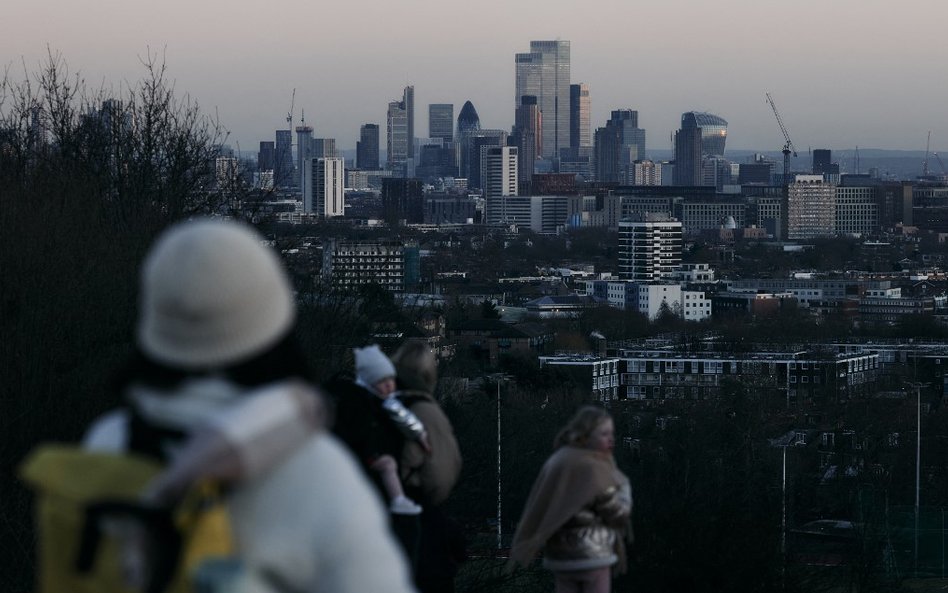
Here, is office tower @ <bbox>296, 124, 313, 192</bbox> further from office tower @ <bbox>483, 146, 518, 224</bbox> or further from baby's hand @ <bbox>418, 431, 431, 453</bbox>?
baby's hand @ <bbox>418, 431, 431, 453</bbox>

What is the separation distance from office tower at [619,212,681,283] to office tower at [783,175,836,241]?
55371mm

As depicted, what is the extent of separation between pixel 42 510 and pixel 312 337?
1118 cm

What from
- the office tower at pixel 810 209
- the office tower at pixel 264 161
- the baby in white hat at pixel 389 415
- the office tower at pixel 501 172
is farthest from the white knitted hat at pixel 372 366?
the office tower at pixel 501 172

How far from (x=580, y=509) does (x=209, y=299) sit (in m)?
3.30

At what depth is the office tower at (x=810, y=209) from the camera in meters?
156

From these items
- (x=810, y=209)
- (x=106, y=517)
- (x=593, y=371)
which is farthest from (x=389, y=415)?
(x=810, y=209)

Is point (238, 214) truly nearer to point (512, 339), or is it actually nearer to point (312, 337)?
point (312, 337)

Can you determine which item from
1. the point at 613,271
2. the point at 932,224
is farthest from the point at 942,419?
the point at 932,224

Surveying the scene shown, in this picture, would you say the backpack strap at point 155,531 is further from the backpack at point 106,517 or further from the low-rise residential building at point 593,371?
the low-rise residential building at point 593,371

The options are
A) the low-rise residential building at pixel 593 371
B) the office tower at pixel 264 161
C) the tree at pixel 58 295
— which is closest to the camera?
the tree at pixel 58 295

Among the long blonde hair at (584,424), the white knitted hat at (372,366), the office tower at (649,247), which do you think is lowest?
the office tower at (649,247)

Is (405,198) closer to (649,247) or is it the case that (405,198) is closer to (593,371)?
(649,247)

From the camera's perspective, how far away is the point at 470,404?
67.9 feet

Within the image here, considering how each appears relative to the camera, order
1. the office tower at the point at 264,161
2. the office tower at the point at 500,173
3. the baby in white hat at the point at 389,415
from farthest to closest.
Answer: the office tower at the point at 500,173 < the office tower at the point at 264,161 < the baby in white hat at the point at 389,415
